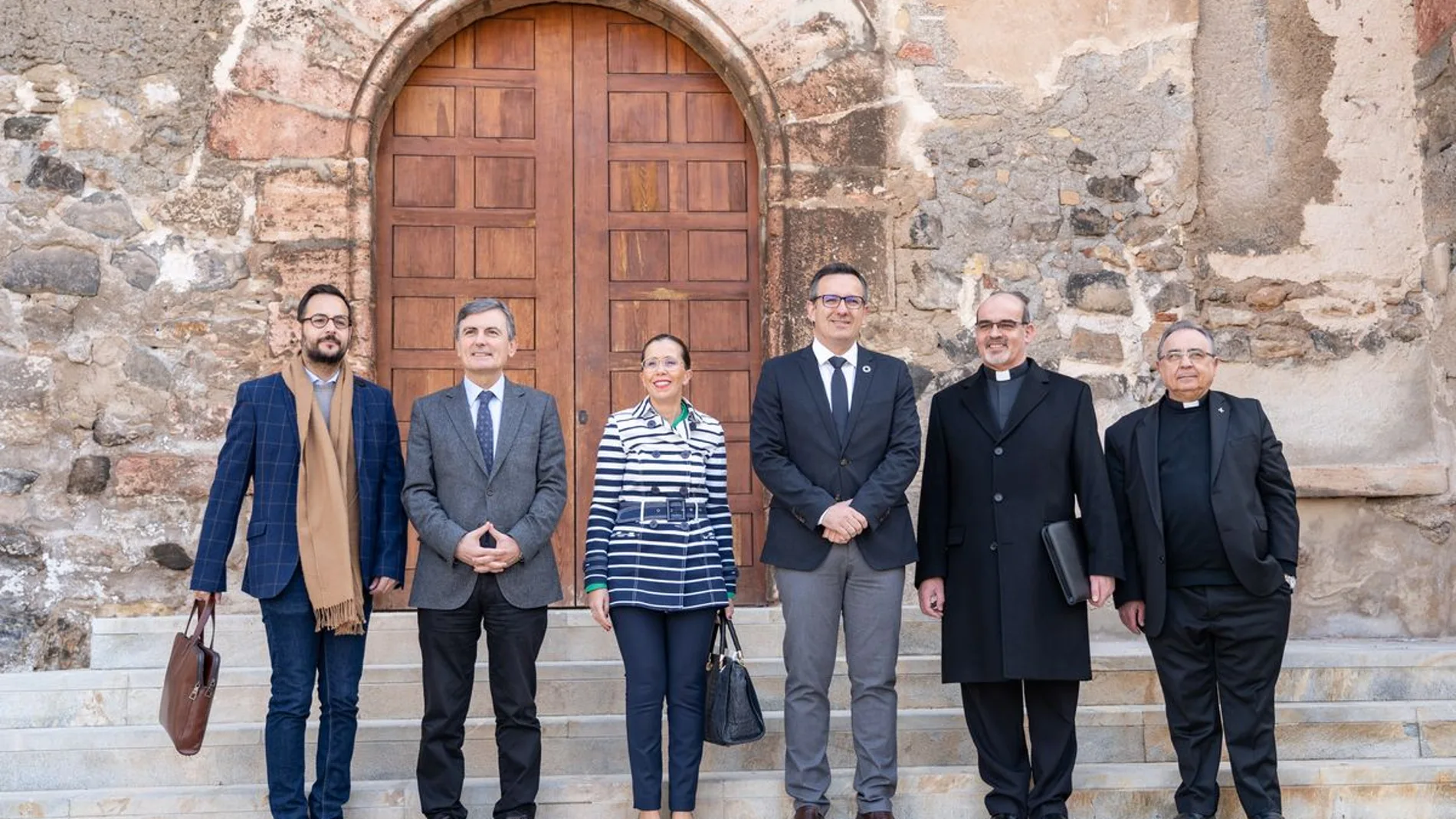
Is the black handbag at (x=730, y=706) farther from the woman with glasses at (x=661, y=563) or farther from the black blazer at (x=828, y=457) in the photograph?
the black blazer at (x=828, y=457)

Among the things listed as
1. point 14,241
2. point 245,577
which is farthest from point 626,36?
point 245,577

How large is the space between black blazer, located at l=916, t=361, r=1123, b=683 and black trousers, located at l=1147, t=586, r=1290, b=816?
0.28 metres

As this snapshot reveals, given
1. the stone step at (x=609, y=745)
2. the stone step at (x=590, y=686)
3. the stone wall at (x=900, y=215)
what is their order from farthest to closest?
1. the stone wall at (x=900, y=215)
2. the stone step at (x=590, y=686)
3. the stone step at (x=609, y=745)

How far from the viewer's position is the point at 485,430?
13.2 feet

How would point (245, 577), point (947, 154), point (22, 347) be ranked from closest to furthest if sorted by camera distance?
1. point (245, 577)
2. point (22, 347)
3. point (947, 154)

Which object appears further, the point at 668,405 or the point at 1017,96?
the point at 1017,96

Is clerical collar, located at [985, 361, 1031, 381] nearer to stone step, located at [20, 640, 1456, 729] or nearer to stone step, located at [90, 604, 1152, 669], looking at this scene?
stone step, located at [20, 640, 1456, 729]

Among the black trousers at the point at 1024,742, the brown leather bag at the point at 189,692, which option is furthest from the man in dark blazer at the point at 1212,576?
the brown leather bag at the point at 189,692

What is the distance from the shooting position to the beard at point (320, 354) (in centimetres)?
404

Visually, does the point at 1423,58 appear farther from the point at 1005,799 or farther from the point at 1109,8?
the point at 1005,799

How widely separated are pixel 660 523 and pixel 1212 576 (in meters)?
1.67

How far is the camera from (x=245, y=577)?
3.89 m

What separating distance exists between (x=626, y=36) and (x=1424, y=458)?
13.5 feet

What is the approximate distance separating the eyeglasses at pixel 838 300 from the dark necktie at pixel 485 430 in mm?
1063
